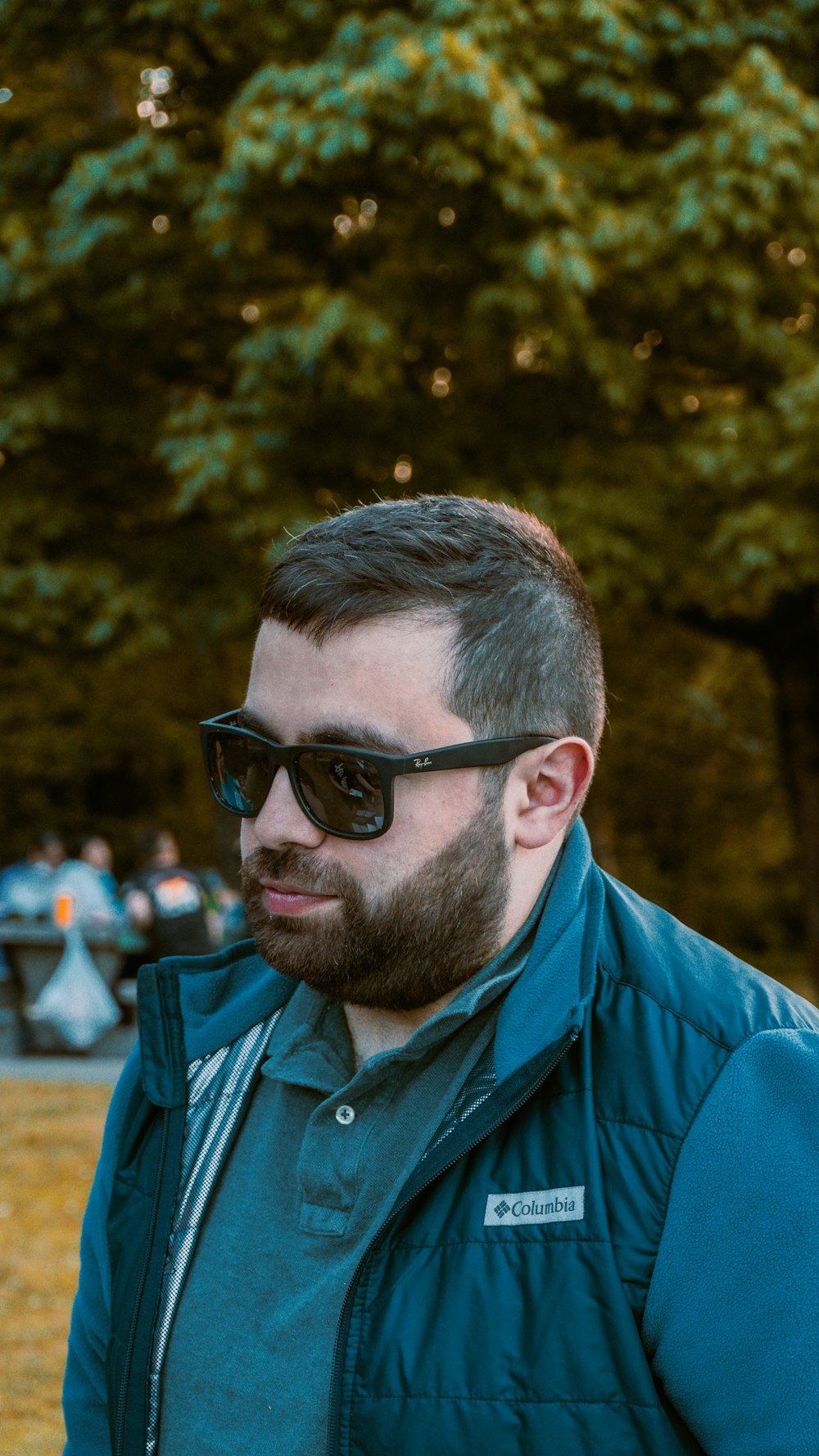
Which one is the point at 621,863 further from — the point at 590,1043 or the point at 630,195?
the point at 590,1043

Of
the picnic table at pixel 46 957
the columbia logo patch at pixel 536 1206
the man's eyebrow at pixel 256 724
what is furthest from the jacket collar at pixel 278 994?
the picnic table at pixel 46 957

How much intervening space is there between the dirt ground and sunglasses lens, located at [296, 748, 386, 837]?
361cm

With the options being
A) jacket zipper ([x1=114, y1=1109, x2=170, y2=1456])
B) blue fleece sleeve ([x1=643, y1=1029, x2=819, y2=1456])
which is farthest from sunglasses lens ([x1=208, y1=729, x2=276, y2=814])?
blue fleece sleeve ([x1=643, y1=1029, x2=819, y2=1456])

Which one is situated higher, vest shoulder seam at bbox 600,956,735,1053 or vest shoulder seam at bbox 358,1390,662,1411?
vest shoulder seam at bbox 600,956,735,1053

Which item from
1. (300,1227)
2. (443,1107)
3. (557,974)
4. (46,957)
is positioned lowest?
(46,957)

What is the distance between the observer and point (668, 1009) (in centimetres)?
146

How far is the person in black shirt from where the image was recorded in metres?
10.0

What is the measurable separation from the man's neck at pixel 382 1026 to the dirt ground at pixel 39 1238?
3.36 m

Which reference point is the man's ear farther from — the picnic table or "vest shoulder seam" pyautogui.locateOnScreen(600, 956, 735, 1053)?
the picnic table

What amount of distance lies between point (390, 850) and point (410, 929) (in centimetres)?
9

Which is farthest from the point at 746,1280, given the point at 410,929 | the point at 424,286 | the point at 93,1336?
the point at 424,286

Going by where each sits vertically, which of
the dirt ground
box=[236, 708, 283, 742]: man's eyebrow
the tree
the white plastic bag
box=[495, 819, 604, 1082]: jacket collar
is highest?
the tree

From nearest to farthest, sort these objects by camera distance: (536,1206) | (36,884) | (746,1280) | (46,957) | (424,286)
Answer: (746,1280) < (536,1206) < (424,286) < (46,957) < (36,884)

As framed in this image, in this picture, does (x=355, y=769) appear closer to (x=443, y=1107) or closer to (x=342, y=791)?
(x=342, y=791)
